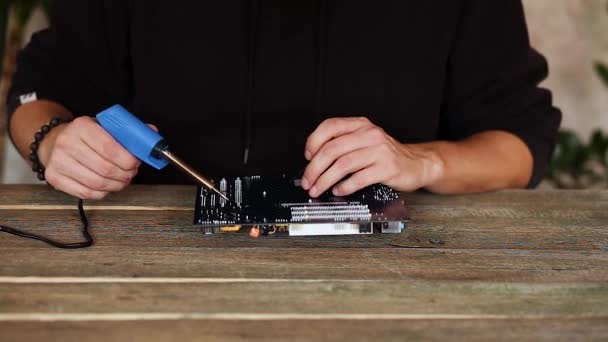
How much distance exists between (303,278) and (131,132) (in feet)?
0.92

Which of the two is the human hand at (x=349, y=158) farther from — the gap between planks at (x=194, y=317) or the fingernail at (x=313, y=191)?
the gap between planks at (x=194, y=317)

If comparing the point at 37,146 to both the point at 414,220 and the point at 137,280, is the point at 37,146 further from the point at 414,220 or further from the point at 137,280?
the point at 414,220

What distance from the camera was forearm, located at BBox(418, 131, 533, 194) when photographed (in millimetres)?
981

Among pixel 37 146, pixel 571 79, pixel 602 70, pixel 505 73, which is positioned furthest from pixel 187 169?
pixel 571 79

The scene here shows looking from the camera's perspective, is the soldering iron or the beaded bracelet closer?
the soldering iron

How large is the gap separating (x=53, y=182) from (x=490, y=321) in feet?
1.94

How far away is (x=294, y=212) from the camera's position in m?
0.80

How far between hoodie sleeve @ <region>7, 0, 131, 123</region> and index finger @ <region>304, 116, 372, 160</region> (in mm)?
481

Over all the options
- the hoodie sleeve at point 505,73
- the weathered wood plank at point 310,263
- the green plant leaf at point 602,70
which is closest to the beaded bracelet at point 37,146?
the weathered wood plank at point 310,263

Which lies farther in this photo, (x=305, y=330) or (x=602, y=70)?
(x=602, y=70)

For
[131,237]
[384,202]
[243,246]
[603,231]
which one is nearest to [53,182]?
[131,237]

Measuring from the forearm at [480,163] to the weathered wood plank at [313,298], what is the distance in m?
0.30

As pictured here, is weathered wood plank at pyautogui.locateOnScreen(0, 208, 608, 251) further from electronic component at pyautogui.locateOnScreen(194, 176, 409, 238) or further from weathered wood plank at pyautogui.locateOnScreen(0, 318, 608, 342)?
weathered wood plank at pyautogui.locateOnScreen(0, 318, 608, 342)

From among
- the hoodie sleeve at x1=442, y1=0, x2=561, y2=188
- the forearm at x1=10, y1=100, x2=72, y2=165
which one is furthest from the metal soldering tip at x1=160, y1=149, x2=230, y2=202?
the hoodie sleeve at x1=442, y1=0, x2=561, y2=188
